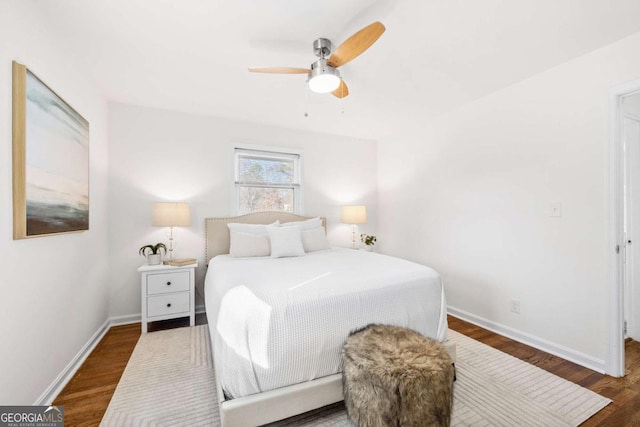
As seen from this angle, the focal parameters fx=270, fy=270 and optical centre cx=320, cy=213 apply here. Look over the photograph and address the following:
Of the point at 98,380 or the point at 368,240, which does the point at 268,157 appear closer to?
the point at 368,240

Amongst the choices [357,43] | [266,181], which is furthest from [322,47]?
[266,181]

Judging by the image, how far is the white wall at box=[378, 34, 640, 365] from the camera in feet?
6.92

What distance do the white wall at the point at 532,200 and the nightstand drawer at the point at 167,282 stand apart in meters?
3.01

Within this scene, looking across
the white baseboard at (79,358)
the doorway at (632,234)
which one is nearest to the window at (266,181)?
the white baseboard at (79,358)

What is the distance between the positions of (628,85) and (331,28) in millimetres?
2163

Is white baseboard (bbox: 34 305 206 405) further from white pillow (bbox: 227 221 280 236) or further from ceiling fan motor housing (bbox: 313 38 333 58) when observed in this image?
ceiling fan motor housing (bbox: 313 38 333 58)

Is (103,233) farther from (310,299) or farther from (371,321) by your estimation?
(371,321)

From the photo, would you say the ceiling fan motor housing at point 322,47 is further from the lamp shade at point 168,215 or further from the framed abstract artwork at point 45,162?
the lamp shade at point 168,215

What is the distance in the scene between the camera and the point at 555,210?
2.34 meters

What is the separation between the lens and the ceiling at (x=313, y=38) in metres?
1.66

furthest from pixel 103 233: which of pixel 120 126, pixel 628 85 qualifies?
pixel 628 85

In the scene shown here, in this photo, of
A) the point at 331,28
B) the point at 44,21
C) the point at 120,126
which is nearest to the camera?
the point at 44,21

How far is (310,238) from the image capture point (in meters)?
3.36

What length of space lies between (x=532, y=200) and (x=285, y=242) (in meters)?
2.45
